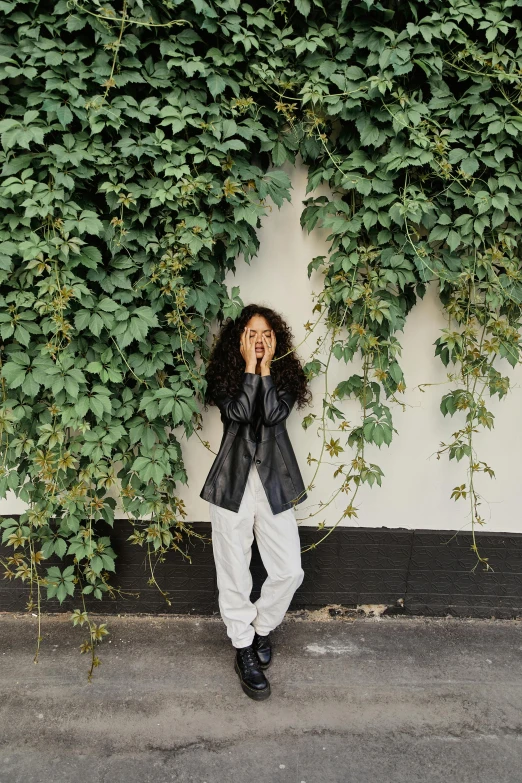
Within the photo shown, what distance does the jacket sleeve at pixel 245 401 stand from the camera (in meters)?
2.53

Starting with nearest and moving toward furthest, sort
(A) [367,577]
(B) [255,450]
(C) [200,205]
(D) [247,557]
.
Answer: (C) [200,205]
(B) [255,450]
(D) [247,557]
(A) [367,577]

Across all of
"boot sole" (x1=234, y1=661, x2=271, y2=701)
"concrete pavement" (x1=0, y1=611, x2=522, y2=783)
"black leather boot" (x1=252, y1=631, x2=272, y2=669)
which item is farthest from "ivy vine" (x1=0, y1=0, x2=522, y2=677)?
"boot sole" (x1=234, y1=661, x2=271, y2=701)

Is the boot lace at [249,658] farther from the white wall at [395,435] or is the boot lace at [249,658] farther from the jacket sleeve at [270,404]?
the jacket sleeve at [270,404]

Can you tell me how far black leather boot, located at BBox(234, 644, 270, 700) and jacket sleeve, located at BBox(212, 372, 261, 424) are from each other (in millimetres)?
1105

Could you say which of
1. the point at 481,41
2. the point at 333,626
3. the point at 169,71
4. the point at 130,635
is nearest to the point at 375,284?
the point at 481,41

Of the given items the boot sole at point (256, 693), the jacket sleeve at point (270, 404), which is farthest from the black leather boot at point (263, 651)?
the jacket sleeve at point (270, 404)

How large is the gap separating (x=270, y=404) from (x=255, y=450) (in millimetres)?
230

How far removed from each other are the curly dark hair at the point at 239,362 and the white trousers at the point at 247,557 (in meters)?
0.40

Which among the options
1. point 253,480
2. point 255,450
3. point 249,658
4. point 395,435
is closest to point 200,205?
point 255,450

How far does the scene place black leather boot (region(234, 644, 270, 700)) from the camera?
256 centimetres

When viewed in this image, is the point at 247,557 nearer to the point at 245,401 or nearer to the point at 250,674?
the point at 250,674

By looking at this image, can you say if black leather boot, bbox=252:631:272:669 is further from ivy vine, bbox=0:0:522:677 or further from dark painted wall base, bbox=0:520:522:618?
ivy vine, bbox=0:0:522:677

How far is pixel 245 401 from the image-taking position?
8.30ft

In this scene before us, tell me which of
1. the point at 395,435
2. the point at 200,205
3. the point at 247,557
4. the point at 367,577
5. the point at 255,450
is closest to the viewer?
the point at 200,205
